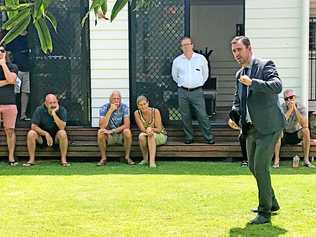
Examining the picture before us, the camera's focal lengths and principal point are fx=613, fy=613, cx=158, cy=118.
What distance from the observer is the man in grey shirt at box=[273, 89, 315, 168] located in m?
8.67

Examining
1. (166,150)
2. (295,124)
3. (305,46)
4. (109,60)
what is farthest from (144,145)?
(305,46)

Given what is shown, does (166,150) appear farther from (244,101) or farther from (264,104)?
(264,104)

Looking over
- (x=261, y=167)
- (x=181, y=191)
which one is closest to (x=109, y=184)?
(x=181, y=191)

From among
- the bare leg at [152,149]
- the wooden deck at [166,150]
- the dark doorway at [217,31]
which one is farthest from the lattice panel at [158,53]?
the dark doorway at [217,31]

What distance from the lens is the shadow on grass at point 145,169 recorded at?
8.13m

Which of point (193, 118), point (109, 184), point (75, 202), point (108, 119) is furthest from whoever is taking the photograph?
point (193, 118)

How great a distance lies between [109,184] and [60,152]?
2111 millimetres

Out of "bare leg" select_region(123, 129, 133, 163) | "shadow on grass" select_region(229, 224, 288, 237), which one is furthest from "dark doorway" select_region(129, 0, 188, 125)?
"shadow on grass" select_region(229, 224, 288, 237)

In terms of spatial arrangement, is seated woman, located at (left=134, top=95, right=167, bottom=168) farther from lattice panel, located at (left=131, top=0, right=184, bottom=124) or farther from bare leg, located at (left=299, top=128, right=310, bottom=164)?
bare leg, located at (left=299, top=128, right=310, bottom=164)

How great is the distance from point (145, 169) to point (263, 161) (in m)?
3.53

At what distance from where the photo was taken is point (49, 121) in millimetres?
9008

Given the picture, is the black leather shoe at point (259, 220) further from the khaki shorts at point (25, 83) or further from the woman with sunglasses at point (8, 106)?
the khaki shorts at point (25, 83)

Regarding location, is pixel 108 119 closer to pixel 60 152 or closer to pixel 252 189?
pixel 60 152

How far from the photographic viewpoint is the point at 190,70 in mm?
9094
